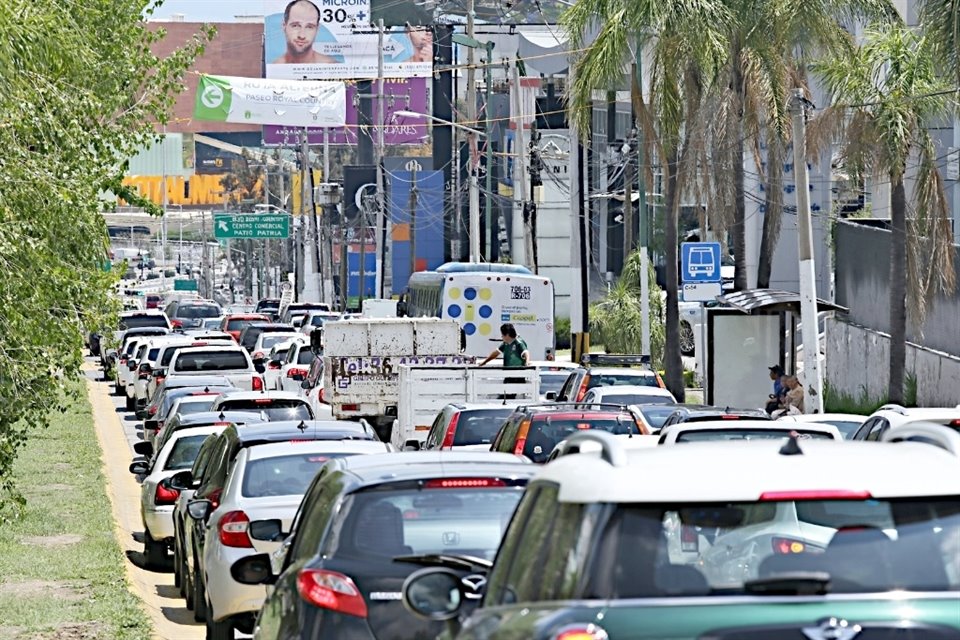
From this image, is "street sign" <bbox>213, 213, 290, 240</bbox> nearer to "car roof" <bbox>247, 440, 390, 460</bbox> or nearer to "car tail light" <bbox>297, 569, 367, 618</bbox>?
"car roof" <bbox>247, 440, 390, 460</bbox>

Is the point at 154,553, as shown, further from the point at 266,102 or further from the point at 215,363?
the point at 266,102

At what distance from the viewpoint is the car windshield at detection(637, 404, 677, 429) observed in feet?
70.1

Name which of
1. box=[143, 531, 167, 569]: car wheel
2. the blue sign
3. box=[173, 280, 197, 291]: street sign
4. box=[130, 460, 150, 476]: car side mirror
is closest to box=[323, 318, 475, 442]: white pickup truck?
the blue sign

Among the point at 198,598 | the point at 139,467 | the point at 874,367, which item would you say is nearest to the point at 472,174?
the point at 874,367

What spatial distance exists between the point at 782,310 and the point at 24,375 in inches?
905

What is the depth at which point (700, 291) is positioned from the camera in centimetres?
3612

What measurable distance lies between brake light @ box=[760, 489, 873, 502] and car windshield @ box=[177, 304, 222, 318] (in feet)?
235

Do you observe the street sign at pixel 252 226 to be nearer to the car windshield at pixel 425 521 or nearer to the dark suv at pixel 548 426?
the dark suv at pixel 548 426

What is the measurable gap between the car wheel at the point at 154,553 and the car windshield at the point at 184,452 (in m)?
1.05

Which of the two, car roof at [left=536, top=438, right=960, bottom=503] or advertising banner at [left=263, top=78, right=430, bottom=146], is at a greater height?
advertising banner at [left=263, top=78, right=430, bottom=146]

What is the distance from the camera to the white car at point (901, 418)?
561 inches

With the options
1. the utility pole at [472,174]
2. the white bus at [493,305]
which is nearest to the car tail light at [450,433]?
the white bus at [493,305]

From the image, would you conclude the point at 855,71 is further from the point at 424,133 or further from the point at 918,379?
the point at 424,133

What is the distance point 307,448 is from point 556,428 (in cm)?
530
